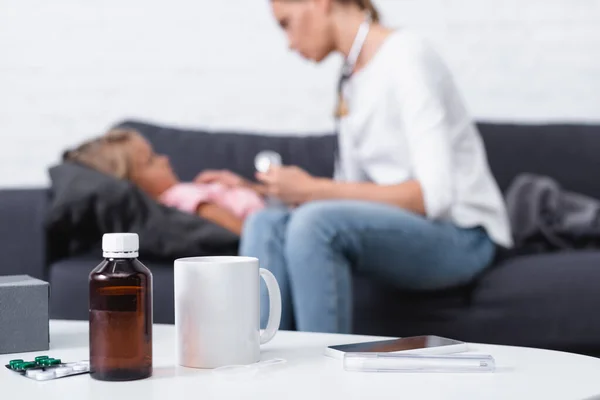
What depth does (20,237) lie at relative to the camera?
1.94 metres

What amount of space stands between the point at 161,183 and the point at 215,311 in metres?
1.44

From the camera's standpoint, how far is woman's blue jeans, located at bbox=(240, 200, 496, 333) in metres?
1.41

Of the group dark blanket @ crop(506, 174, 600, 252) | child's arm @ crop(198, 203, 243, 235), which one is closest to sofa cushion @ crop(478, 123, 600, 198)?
dark blanket @ crop(506, 174, 600, 252)

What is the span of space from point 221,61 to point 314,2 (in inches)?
41.4

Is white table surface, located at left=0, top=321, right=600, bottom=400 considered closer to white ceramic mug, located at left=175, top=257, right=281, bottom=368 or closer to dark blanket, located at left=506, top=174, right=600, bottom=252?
white ceramic mug, located at left=175, top=257, right=281, bottom=368

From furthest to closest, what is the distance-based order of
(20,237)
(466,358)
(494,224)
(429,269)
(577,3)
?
1. (577,3)
2. (20,237)
3. (494,224)
4. (429,269)
5. (466,358)

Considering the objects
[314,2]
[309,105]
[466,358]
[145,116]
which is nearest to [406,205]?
[314,2]

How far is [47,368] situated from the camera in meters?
0.78

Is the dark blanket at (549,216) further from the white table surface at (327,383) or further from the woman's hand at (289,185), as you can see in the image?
the white table surface at (327,383)

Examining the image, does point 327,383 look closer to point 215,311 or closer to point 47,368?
point 215,311

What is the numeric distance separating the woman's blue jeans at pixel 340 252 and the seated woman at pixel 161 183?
0.54 meters

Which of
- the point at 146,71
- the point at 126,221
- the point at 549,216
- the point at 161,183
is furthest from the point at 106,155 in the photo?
the point at 549,216

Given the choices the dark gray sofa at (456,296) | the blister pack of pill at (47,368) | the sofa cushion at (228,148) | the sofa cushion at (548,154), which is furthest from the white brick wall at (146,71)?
the blister pack of pill at (47,368)

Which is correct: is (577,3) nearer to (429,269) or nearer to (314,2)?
(314,2)
